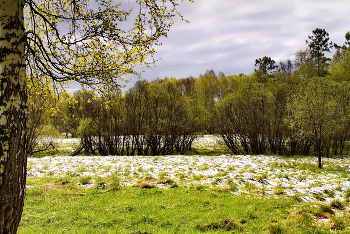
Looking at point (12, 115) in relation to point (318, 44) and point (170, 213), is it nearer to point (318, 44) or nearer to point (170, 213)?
point (170, 213)

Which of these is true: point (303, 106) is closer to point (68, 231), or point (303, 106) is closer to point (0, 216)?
point (68, 231)

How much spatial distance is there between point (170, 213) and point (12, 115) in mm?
4796

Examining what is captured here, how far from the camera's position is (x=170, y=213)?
6926 mm

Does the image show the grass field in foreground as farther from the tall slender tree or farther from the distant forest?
the tall slender tree

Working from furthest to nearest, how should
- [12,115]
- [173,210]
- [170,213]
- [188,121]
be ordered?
1. [188,121]
2. [173,210]
3. [170,213]
4. [12,115]

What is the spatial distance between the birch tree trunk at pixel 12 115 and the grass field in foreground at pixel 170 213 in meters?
2.52

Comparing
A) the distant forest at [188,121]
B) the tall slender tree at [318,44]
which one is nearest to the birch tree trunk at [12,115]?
the distant forest at [188,121]

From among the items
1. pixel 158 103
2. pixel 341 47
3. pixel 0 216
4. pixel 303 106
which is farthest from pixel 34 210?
pixel 341 47

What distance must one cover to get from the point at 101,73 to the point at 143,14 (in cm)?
153

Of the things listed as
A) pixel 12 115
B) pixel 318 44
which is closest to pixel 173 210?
pixel 12 115

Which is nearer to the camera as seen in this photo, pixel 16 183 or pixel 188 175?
pixel 16 183

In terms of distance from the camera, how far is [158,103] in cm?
2938

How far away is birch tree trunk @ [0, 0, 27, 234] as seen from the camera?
3.55 m

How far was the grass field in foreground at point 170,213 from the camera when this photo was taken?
5.81 meters
